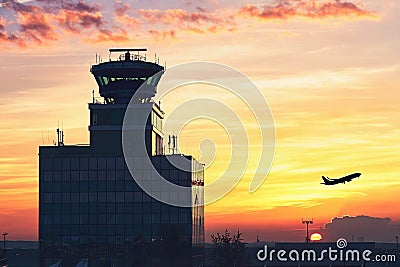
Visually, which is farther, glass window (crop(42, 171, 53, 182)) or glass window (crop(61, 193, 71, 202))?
glass window (crop(61, 193, 71, 202))

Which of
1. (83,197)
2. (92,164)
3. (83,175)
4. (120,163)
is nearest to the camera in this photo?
(83,175)

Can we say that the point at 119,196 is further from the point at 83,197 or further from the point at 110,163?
the point at 83,197

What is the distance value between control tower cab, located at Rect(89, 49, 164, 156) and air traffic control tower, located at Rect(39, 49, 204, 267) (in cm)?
20

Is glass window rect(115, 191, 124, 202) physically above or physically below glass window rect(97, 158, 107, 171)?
below

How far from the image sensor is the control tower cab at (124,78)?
17338cm

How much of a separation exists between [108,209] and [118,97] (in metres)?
22.4

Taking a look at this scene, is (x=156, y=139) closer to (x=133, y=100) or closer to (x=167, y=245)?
(x=133, y=100)

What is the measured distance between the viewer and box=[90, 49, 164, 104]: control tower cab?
173 metres

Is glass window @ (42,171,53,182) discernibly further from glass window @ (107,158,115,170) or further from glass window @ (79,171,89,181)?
glass window @ (107,158,115,170)

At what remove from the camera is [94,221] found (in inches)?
6594

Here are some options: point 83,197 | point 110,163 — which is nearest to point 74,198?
point 83,197

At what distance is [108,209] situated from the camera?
551 feet

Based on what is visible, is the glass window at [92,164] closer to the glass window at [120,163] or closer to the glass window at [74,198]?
the glass window at [120,163]

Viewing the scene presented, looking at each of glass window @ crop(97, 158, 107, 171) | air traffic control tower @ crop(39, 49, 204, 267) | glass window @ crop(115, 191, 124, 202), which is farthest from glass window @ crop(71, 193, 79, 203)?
glass window @ crop(115, 191, 124, 202)
